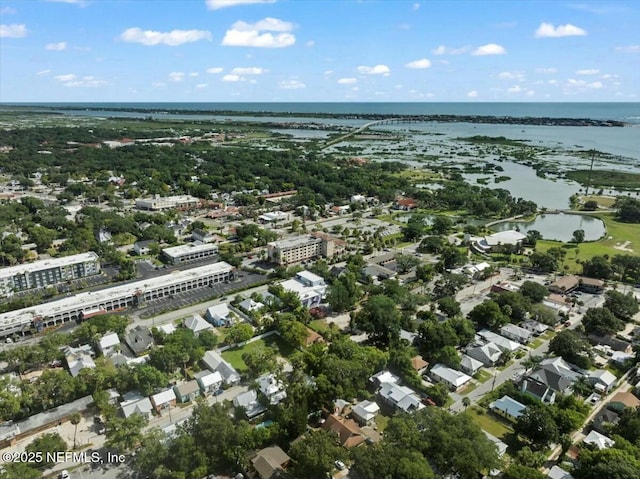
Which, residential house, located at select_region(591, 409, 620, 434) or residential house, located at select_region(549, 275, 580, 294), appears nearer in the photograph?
residential house, located at select_region(591, 409, 620, 434)

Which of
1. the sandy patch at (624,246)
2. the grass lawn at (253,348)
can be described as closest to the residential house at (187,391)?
the grass lawn at (253,348)

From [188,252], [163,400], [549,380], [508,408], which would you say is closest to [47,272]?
[188,252]

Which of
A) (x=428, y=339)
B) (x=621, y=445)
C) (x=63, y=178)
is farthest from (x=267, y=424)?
(x=63, y=178)

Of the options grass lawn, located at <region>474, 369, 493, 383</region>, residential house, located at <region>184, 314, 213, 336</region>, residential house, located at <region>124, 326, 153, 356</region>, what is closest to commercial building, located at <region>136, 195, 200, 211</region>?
residential house, located at <region>184, 314, 213, 336</region>

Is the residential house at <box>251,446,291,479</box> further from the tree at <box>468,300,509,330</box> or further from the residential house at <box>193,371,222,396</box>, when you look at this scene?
the tree at <box>468,300,509,330</box>

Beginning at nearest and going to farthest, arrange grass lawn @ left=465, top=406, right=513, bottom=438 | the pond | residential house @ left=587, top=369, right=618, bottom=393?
grass lawn @ left=465, top=406, right=513, bottom=438 < residential house @ left=587, top=369, right=618, bottom=393 < the pond

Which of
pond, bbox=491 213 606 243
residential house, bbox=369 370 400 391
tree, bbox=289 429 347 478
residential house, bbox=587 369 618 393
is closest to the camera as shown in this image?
tree, bbox=289 429 347 478

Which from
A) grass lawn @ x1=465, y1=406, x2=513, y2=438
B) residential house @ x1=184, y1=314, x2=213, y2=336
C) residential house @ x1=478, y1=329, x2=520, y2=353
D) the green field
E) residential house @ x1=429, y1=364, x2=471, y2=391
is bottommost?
grass lawn @ x1=465, y1=406, x2=513, y2=438
